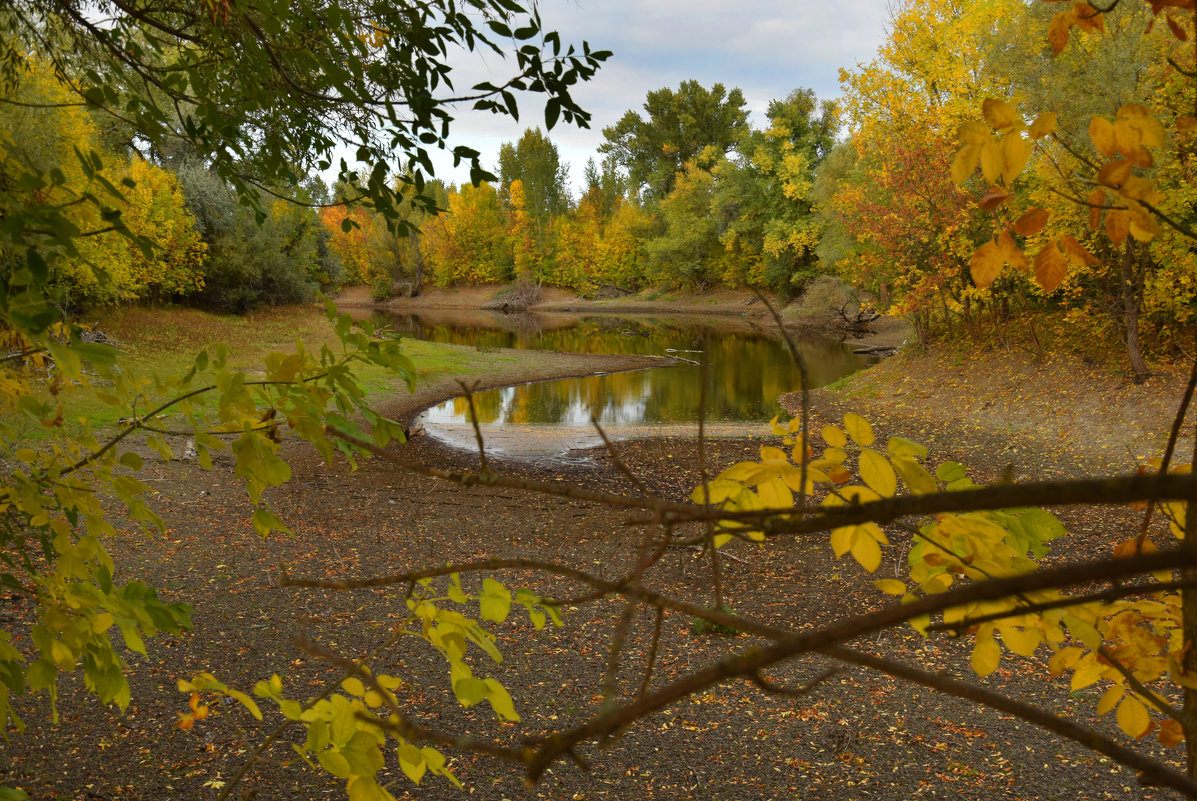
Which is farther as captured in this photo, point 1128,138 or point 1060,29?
point 1060,29

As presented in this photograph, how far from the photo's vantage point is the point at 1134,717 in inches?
43.3

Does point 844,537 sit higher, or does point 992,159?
point 992,159

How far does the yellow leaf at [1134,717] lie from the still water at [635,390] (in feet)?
26.6

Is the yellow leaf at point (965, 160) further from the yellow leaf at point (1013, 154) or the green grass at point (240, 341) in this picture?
the green grass at point (240, 341)

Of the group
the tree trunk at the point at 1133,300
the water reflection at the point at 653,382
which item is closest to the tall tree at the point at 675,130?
the water reflection at the point at 653,382

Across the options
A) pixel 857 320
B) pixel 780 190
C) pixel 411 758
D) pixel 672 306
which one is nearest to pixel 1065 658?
pixel 411 758

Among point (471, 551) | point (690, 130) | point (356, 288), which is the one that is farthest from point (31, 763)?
point (356, 288)

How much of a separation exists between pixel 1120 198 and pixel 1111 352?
14.7 meters

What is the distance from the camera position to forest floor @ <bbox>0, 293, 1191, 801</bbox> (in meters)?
4.09

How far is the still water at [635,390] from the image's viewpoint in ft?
54.7

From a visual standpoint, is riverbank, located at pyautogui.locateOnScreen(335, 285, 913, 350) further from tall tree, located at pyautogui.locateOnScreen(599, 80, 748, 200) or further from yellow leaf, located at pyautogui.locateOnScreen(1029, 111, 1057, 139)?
yellow leaf, located at pyautogui.locateOnScreen(1029, 111, 1057, 139)

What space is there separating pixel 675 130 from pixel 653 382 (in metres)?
40.5

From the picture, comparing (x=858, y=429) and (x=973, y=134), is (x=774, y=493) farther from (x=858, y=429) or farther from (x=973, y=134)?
(x=973, y=134)

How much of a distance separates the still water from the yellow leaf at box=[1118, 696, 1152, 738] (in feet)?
26.6
